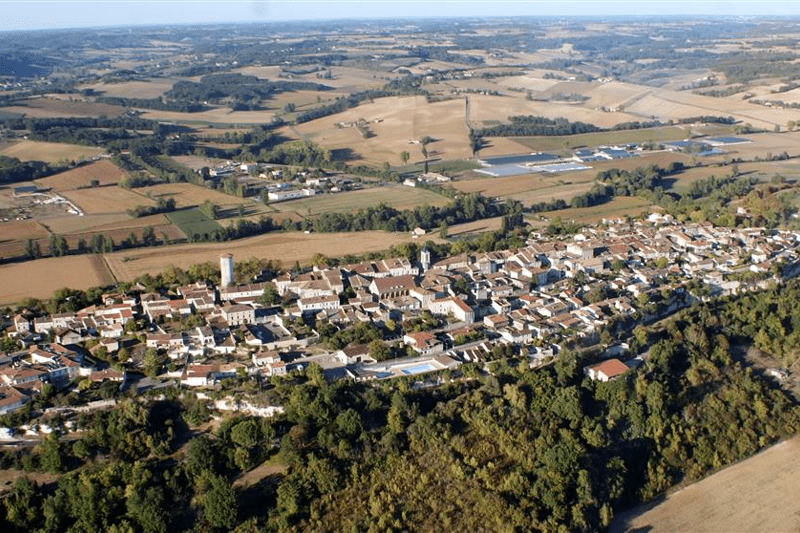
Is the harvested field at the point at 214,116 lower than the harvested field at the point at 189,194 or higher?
higher

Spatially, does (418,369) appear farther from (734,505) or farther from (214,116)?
(214,116)

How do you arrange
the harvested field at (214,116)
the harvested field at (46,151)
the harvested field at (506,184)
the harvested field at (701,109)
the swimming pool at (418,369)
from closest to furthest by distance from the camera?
the swimming pool at (418,369) < the harvested field at (506,184) < the harvested field at (46,151) < the harvested field at (701,109) < the harvested field at (214,116)

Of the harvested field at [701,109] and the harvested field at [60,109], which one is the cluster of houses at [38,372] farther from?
the harvested field at [701,109]

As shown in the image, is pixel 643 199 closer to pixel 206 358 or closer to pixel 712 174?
pixel 712 174

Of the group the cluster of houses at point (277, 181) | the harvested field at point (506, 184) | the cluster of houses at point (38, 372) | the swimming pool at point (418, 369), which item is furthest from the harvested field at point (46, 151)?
the swimming pool at point (418, 369)

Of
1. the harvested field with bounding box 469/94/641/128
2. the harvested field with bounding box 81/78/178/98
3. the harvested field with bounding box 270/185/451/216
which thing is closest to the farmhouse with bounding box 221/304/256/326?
the harvested field with bounding box 270/185/451/216

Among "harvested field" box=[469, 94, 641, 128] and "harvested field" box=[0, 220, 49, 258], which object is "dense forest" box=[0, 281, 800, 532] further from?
"harvested field" box=[469, 94, 641, 128]

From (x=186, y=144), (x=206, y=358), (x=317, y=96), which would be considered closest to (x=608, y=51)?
(x=317, y=96)
